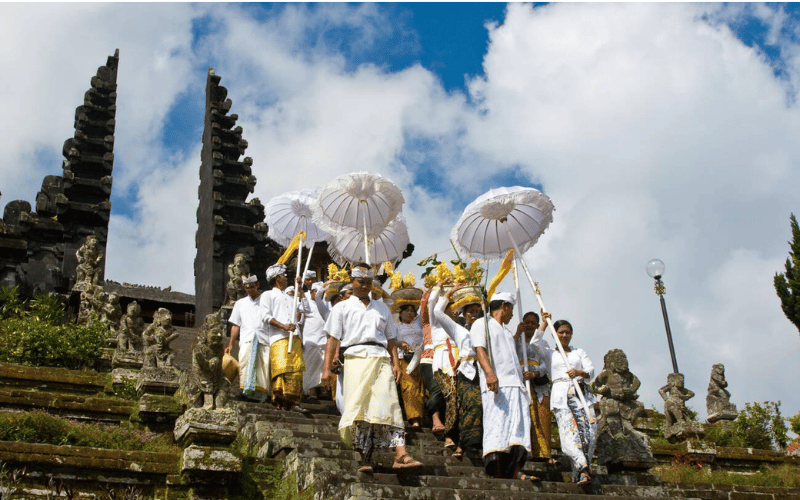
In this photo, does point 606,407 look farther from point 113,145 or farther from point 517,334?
point 113,145

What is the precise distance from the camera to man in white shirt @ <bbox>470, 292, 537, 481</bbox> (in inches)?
326

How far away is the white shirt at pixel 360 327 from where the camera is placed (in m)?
8.23

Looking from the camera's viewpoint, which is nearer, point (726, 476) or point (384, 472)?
point (384, 472)

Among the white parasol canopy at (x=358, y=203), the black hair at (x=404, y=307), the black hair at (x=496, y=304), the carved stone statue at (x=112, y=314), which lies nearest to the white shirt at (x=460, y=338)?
the black hair at (x=496, y=304)

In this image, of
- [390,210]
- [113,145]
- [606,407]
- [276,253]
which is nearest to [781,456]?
[606,407]

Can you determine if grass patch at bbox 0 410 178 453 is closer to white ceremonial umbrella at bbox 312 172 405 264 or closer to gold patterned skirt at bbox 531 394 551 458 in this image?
gold patterned skirt at bbox 531 394 551 458

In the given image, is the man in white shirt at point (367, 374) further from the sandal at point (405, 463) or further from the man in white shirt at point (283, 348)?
the man in white shirt at point (283, 348)

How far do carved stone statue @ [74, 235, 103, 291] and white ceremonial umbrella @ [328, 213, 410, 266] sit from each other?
6866 mm

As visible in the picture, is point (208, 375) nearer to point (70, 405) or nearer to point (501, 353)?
point (70, 405)

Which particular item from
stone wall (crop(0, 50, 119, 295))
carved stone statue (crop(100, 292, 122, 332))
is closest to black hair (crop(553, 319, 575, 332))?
carved stone statue (crop(100, 292, 122, 332))

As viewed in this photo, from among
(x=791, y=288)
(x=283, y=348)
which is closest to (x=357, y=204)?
(x=283, y=348)

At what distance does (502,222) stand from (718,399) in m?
6.69

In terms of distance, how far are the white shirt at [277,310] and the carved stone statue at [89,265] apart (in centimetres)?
904

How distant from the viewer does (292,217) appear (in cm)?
1379
